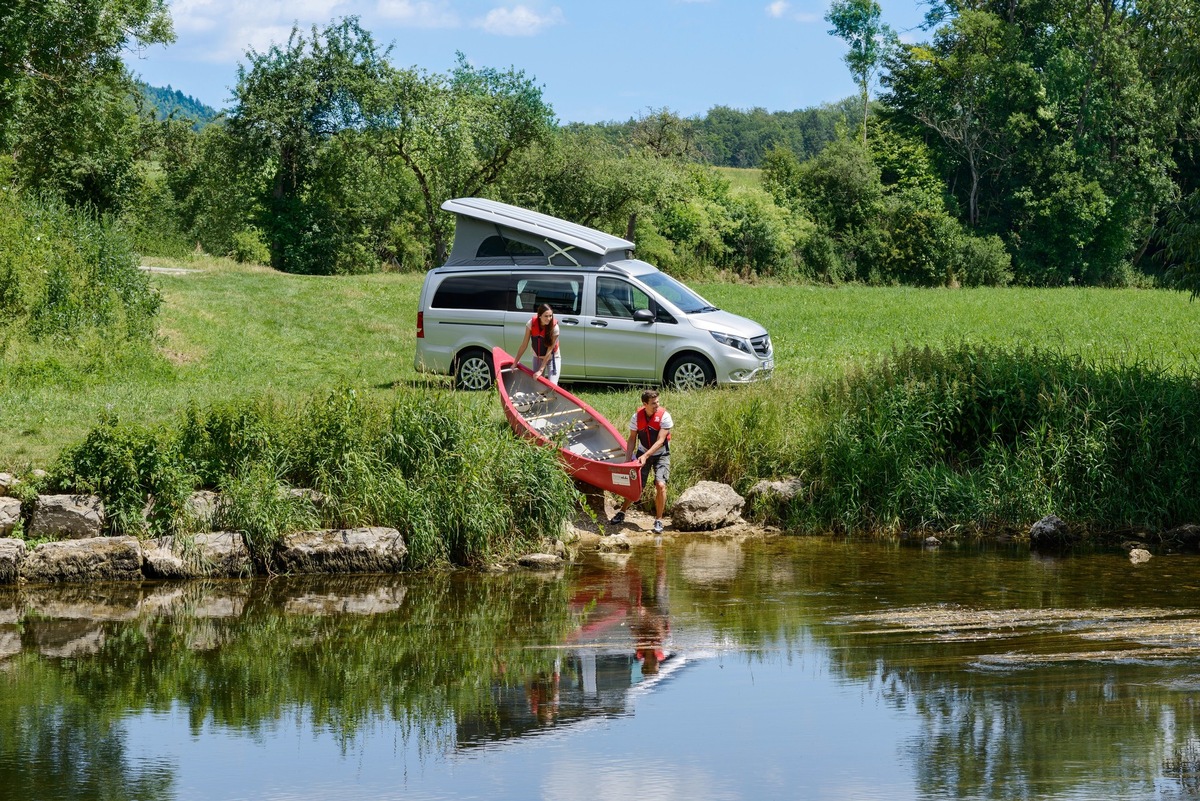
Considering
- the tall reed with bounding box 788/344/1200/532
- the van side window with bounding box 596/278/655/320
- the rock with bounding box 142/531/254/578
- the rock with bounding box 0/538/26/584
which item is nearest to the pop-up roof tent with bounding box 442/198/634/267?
the van side window with bounding box 596/278/655/320

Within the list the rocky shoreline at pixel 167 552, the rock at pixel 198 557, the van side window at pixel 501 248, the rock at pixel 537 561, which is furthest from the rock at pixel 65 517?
the van side window at pixel 501 248

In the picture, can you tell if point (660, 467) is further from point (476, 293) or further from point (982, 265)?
point (982, 265)

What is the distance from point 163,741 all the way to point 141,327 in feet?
49.9

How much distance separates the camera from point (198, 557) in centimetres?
1293

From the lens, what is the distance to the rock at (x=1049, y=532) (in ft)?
47.6

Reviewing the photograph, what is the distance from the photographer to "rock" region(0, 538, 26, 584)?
1252cm

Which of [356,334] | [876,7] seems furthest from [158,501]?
[876,7]

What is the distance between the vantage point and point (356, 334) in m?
26.9

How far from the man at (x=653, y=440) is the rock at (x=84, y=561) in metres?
5.65

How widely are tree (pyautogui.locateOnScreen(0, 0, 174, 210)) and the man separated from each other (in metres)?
14.1

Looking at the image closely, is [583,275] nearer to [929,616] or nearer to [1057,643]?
[929,616]

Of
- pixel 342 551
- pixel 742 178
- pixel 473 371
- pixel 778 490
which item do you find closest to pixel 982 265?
pixel 742 178

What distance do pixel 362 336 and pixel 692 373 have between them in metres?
10.4

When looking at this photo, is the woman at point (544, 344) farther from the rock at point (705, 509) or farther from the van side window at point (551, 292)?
the van side window at point (551, 292)
